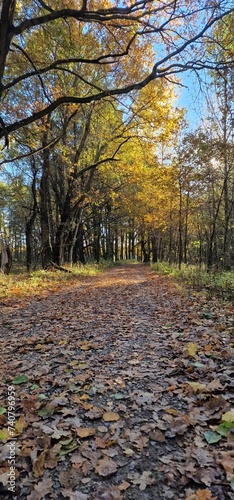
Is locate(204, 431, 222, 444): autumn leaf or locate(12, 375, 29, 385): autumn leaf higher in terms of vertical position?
locate(204, 431, 222, 444): autumn leaf

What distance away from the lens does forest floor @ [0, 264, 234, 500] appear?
6.17 ft

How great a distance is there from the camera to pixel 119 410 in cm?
271

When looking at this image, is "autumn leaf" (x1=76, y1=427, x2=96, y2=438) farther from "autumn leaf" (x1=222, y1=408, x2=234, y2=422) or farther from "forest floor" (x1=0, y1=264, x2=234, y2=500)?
"autumn leaf" (x1=222, y1=408, x2=234, y2=422)

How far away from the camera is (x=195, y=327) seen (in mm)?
5070

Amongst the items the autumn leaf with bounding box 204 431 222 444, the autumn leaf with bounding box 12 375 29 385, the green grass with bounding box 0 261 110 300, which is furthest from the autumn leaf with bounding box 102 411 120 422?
the green grass with bounding box 0 261 110 300

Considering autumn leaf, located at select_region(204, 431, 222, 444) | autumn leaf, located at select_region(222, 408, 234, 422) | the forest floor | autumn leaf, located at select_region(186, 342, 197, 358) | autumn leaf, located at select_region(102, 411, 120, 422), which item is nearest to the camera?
the forest floor

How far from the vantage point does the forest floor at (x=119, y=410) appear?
1881 millimetres

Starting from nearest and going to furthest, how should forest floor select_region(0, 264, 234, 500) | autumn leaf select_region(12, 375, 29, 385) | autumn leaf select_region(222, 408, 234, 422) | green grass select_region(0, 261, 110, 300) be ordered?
forest floor select_region(0, 264, 234, 500), autumn leaf select_region(222, 408, 234, 422), autumn leaf select_region(12, 375, 29, 385), green grass select_region(0, 261, 110, 300)

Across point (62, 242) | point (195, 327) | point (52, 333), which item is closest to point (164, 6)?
point (195, 327)

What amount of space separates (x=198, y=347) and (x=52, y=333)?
262 cm

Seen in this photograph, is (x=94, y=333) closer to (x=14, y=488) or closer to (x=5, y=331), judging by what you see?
(x=5, y=331)

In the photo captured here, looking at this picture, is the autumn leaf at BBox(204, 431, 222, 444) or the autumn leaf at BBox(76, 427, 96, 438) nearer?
the autumn leaf at BBox(204, 431, 222, 444)

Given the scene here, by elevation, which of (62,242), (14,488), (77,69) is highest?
(77,69)

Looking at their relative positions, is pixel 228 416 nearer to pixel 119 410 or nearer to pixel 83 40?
pixel 119 410
